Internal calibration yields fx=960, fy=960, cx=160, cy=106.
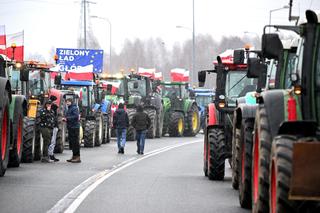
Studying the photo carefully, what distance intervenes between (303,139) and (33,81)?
64.1 ft

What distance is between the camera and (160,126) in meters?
Answer: 46.4

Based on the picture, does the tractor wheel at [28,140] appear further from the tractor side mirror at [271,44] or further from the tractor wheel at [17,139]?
the tractor side mirror at [271,44]

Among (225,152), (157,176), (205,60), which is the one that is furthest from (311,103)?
(205,60)

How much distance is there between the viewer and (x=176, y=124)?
159ft

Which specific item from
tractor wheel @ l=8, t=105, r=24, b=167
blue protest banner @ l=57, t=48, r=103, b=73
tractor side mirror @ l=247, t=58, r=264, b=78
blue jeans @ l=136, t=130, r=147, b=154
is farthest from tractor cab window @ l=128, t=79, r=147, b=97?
tractor side mirror @ l=247, t=58, r=264, b=78

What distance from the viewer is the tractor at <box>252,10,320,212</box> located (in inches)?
360

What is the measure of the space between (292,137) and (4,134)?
11.4 metres

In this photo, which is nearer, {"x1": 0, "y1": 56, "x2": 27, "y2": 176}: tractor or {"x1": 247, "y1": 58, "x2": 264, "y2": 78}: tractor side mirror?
{"x1": 247, "y1": 58, "x2": 264, "y2": 78}: tractor side mirror

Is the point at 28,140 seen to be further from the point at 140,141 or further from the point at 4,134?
the point at 140,141

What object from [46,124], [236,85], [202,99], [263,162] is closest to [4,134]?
[236,85]

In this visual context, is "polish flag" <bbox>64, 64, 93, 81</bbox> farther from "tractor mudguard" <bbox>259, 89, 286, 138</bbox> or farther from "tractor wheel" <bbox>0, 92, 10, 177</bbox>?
"tractor mudguard" <bbox>259, 89, 286, 138</bbox>

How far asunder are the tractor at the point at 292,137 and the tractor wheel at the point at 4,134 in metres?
7.88

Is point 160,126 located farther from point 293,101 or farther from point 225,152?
point 293,101

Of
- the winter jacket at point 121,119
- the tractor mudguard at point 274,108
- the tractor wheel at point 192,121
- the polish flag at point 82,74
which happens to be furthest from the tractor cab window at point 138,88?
the tractor mudguard at point 274,108
